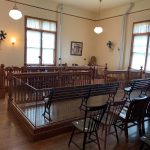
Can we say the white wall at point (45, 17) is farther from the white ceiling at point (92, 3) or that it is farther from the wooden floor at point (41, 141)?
the wooden floor at point (41, 141)

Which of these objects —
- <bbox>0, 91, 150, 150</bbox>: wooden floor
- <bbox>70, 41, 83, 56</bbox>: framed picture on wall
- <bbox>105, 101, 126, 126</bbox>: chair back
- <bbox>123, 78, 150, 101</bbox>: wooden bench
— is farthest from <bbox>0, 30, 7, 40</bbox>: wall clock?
<bbox>105, 101, 126, 126</bbox>: chair back

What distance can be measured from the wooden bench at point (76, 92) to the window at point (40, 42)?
454cm

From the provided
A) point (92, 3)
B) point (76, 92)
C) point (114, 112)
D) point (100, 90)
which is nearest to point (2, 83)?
point (76, 92)

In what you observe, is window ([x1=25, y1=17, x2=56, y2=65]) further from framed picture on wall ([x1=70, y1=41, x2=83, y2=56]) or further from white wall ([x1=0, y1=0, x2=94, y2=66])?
framed picture on wall ([x1=70, y1=41, x2=83, y2=56])

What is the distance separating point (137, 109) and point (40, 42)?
6.10 m

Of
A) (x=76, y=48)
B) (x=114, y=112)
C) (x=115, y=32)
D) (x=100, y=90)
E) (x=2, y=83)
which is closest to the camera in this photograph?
(x=114, y=112)

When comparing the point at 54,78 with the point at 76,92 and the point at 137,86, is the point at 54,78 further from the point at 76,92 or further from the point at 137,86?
the point at 137,86

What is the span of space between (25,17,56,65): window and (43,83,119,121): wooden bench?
4542 millimetres

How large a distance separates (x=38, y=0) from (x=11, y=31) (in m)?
1.89

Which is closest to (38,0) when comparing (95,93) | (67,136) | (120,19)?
(120,19)

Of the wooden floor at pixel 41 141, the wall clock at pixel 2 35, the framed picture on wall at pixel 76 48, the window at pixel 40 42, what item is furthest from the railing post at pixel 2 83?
the framed picture on wall at pixel 76 48

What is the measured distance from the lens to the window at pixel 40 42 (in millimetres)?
7770

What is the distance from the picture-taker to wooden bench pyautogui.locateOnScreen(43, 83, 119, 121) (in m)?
3.28

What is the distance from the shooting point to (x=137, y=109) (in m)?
3.10
